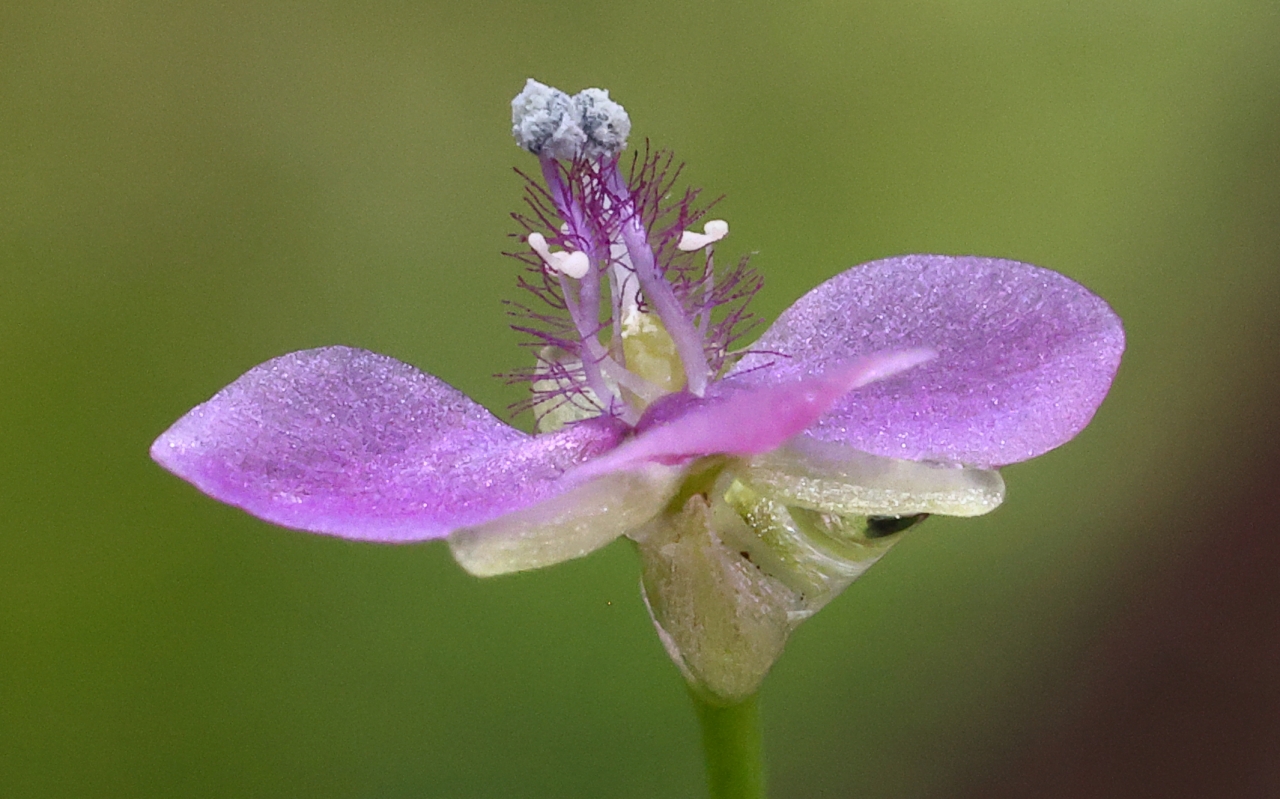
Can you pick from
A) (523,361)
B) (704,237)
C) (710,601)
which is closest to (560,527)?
(710,601)

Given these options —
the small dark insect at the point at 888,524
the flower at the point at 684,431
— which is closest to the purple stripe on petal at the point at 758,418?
the flower at the point at 684,431

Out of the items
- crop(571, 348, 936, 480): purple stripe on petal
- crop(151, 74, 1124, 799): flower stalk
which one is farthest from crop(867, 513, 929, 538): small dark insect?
crop(571, 348, 936, 480): purple stripe on petal

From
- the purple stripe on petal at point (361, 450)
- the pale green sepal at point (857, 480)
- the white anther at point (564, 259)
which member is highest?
the white anther at point (564, 259)

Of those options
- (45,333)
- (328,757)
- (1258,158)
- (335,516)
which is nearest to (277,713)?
(328,757)

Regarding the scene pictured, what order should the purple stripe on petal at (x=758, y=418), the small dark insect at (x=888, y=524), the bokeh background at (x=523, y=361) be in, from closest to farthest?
the purple stripe on petal at (x=758, y=418) → the small dark insect at (x=888, y=524) → the bokeh background at (x=523, y=361)

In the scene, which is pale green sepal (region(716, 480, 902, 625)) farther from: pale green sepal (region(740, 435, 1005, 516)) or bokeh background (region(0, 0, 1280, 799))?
bokeh background (region(0, 0, 1280, 799))

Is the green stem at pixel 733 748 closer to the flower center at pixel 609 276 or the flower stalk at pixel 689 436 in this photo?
the flower stalk at pixel 689 436
